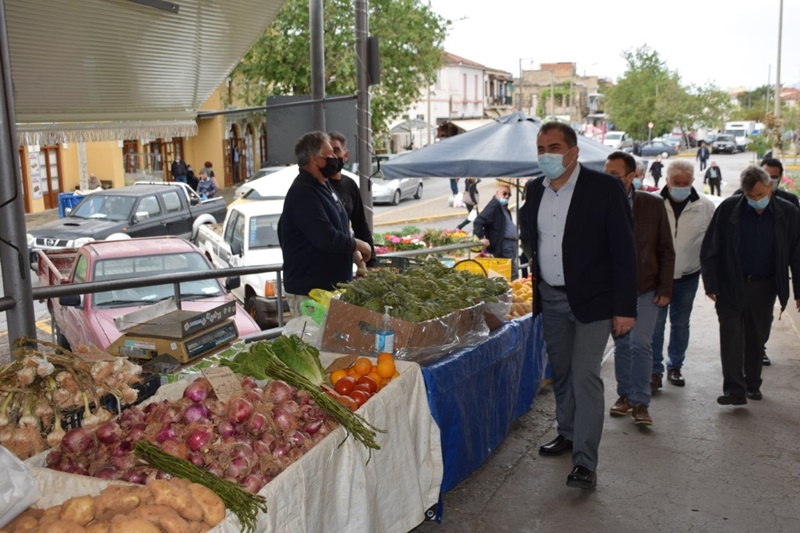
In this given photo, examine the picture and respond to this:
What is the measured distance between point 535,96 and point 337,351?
331 ft

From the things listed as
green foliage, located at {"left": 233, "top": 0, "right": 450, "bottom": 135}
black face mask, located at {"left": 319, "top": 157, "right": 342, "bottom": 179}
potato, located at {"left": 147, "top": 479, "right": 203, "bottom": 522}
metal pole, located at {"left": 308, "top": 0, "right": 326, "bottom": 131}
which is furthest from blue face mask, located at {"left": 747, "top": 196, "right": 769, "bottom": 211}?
green foliage, located at {"left": 233, "top": 0, "right": 450, "bottom": 135}

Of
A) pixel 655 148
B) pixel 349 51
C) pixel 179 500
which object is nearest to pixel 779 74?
pixel 655 148

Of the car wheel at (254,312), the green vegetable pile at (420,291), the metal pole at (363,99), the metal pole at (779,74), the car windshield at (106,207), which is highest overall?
the metal pole at (779,74)

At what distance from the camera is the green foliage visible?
28844 mm

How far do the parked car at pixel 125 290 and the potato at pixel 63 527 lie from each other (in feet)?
18.0

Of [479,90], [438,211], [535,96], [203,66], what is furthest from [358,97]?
[535,96]

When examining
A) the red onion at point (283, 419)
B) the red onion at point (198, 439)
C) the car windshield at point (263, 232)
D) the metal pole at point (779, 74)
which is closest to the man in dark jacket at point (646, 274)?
the red onion at point (283, 419)

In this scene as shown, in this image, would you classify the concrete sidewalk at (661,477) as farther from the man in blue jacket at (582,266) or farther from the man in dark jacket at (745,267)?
the man in dark jacket at (745,267)

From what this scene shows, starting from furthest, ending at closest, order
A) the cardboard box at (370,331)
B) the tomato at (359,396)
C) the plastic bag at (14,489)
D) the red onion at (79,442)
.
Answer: the cardboard box at (370,331)
the tomato at (359,396)
the red onion at (79,442)
the plastic bag at (14,489)

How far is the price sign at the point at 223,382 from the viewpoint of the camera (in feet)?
11.5

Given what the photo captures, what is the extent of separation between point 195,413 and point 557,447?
3050 millimetres

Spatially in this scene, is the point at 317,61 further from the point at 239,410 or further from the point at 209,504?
the point at 209,504

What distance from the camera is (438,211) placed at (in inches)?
1222

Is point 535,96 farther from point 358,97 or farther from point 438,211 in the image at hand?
point 358,97
